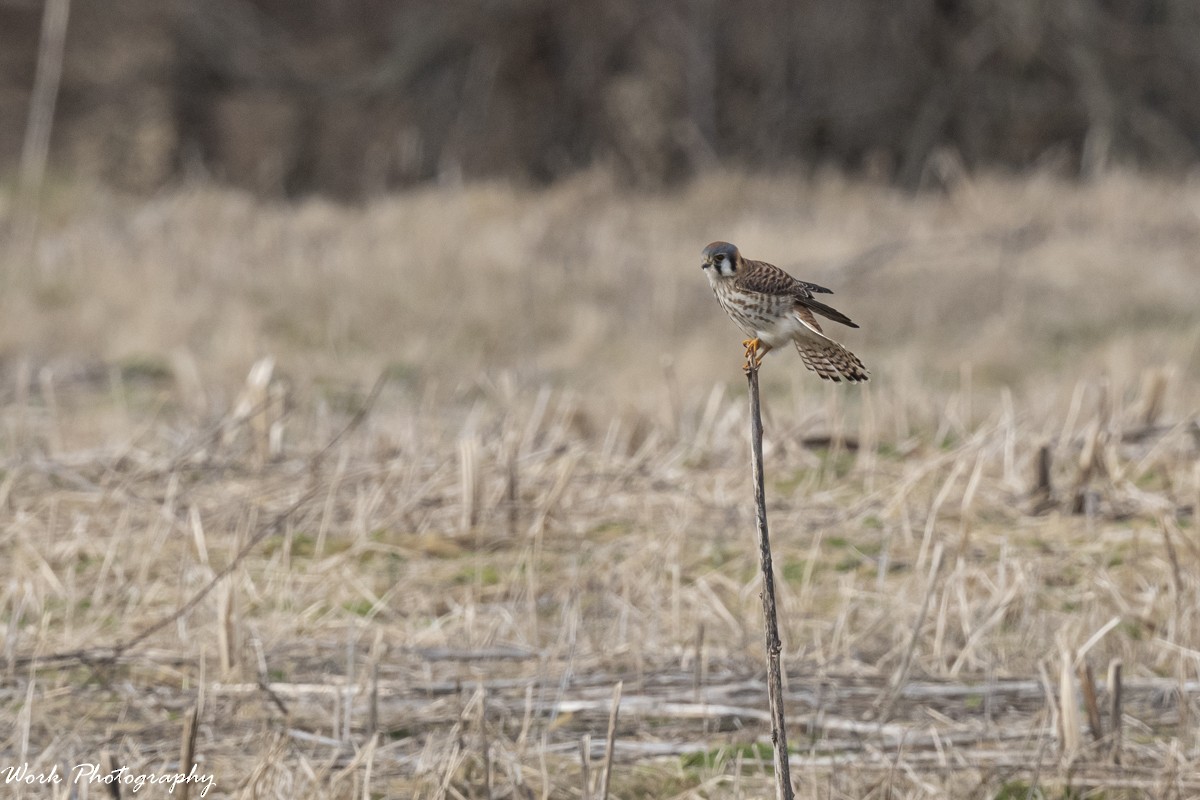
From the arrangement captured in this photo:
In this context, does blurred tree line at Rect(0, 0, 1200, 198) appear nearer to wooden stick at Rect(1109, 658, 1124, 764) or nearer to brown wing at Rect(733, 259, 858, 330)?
wooden stick at Rect(1109, 658, 1124, 764)

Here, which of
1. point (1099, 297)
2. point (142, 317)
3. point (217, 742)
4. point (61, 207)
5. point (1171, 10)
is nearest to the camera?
point (217, 742)

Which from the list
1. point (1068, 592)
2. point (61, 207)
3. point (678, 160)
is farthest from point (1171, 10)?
point (1068, 592)

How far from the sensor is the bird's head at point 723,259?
164 cm

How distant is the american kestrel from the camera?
→ 1651 mm

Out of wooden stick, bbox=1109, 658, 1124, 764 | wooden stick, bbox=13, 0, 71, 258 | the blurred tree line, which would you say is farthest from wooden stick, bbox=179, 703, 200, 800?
the blurred tree line

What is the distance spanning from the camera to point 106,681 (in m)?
3.22

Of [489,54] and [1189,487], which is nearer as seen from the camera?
[1189,487]

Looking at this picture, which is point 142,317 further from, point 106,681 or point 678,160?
point 678,160

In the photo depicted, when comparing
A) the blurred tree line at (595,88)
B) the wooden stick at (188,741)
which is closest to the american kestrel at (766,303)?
the wooden stick at (188,741)

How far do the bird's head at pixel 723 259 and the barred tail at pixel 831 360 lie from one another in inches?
5.7

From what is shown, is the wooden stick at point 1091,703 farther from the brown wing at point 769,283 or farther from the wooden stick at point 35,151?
the wooden stick at point 35,151

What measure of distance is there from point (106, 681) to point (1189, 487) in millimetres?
3461

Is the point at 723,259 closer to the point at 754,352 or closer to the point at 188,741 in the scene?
the point at 754,352

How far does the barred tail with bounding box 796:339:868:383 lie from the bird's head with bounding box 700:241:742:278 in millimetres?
145
